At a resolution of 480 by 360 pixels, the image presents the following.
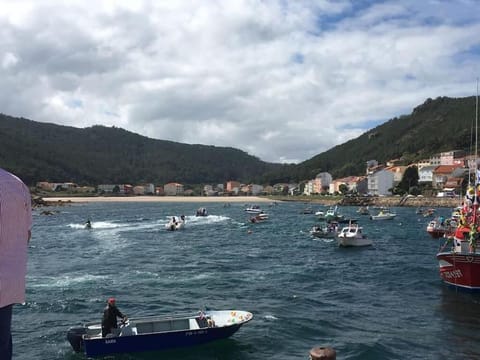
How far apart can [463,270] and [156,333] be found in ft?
58.6

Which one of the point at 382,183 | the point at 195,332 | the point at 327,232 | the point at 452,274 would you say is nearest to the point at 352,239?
the point at 327,232

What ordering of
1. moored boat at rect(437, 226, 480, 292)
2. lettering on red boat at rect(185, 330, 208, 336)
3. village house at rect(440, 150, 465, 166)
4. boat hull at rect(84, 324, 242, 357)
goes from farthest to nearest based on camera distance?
village house at rect(440, 150, 465, 166)
moored boat at rect(437, 226, 480, 292)
lettering on red boat at rect(185, 330, 208, 336)
boat hull at rect(84, 324, 242, 357)

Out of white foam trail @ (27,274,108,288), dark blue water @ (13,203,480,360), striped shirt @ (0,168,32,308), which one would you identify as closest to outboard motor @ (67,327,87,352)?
dark blue water @ (13,203,480,360)

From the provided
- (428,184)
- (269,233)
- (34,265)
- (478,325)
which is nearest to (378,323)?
(478,325)

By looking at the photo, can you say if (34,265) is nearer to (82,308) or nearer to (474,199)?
(82,308)

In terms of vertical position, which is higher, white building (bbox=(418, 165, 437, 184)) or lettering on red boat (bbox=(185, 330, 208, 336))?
white building (bbox=(418, 165, 437, 184))

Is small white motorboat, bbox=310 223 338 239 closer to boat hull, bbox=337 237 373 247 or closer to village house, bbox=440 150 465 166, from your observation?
boat hull, bbox=337 237 373 247

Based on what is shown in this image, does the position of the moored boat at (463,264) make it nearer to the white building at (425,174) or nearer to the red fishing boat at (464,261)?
the red fishing boat at (464,261)

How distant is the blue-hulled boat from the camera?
58.0 ft

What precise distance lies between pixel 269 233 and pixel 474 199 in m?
37.9

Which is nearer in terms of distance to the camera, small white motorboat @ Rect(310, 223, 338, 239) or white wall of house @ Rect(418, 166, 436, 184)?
small white motorboat @ Rect(310, 223, 338, 239)

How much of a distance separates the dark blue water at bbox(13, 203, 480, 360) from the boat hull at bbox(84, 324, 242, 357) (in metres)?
0.32

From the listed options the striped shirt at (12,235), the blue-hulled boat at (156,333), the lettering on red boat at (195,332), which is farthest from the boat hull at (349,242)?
the striped shirt at (12,235)

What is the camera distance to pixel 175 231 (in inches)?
2689
